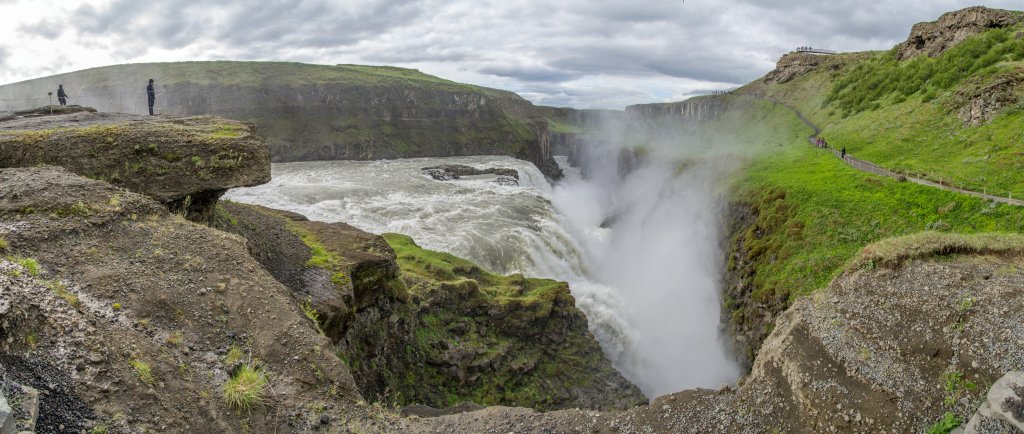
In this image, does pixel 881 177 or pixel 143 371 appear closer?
pixel 143 371

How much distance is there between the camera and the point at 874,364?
11.2m

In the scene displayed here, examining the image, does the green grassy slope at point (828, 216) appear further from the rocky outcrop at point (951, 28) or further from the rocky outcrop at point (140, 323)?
the rocky outcrop at point (951, 28)

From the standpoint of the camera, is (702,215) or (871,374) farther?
(702,215)

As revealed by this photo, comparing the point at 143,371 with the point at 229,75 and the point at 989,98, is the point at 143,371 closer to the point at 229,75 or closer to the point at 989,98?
the point at 989,98

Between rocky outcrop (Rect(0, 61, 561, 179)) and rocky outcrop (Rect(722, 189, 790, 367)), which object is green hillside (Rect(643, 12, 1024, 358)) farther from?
rocky outcrop (Rect(0, 61, 561, 179))

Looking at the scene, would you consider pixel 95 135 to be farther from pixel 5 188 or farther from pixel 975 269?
pixel 975 269

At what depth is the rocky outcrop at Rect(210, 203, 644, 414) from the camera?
16.2 metres

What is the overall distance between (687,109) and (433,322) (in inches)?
3986

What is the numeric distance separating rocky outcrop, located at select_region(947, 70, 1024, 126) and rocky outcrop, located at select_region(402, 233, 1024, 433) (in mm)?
25189

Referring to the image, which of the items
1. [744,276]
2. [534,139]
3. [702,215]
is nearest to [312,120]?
[534,139]

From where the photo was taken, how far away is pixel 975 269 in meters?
12.9

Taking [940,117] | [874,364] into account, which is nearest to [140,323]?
[874,364]

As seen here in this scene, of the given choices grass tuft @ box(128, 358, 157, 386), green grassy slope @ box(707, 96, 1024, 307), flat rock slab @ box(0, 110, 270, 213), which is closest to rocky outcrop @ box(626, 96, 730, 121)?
green grassy slope @ box(707, 96, 1024, 307)

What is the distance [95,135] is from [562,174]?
10826cm
